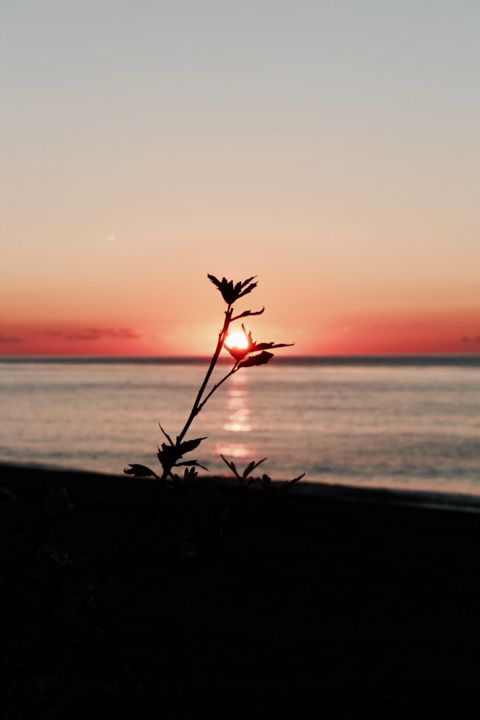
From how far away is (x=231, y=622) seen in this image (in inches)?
399

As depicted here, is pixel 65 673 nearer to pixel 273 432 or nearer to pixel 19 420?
pixel 273 432

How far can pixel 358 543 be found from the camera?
17.1 meters

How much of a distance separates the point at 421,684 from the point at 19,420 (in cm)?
5822

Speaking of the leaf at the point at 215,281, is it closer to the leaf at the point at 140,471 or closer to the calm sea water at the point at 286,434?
the leaf at the point at 140,471

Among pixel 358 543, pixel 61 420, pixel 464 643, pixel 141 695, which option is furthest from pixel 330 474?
pixel 61 420

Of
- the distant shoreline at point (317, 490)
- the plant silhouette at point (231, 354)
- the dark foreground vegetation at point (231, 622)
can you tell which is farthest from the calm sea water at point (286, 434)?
the plant silhouette at point (231, 354)

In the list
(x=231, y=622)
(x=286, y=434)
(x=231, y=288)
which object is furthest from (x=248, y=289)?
(x=286, y=434)

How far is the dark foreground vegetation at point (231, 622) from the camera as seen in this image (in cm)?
219

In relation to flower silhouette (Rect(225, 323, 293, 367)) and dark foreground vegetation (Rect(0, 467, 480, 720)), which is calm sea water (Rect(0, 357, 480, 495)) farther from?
flower silhouette (Rect(225, 323, 293, 367))

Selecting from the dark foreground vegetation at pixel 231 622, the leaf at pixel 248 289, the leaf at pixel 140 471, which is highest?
the leaf at pixel 248 289

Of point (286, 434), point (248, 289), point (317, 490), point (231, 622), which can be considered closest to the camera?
point (248, 289)

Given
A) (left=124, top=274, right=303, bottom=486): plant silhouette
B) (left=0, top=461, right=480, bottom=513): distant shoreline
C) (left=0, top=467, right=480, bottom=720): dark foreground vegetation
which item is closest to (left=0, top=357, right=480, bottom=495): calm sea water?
(left=0, top=461, right=480, bottom=513): distant shoreline

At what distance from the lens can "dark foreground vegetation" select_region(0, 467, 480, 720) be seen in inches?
86.3

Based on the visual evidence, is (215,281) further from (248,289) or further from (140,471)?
(140,471)
